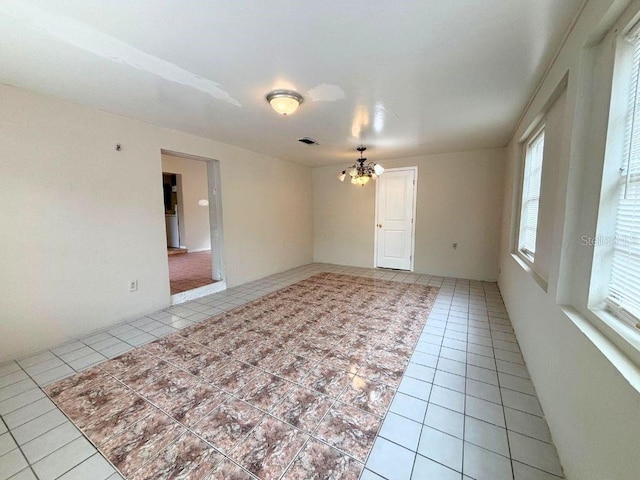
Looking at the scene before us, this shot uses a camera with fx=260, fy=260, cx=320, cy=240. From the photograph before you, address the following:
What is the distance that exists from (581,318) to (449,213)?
13.1 ft

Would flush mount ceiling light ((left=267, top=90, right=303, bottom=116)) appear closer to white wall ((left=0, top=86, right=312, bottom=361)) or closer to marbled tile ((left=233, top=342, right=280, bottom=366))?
white wall ((left=0, top=86, right=312, bottom=361))

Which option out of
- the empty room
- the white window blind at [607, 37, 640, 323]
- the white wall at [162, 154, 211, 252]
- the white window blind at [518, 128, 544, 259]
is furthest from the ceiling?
the white wall at [162, 154, 211, 252]

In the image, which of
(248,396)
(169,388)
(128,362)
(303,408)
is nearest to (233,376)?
(248,396)

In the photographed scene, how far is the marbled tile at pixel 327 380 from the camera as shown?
1930mm

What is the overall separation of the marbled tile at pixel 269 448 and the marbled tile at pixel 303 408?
57 millimetres

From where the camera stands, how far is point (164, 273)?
11.5 ft

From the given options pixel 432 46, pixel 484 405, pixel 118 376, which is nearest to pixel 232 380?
pixel 118 376

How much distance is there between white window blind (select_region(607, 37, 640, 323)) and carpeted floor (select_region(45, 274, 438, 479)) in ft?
4.56

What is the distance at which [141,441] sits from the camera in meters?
1.49

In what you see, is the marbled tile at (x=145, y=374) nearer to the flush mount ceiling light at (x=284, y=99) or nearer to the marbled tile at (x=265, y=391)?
the marbled tile at (x=265, y=391)

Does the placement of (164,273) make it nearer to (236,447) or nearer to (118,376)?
(118,376)

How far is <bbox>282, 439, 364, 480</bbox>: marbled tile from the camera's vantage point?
129cm

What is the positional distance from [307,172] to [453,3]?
510 centimetres

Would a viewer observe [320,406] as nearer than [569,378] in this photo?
No
